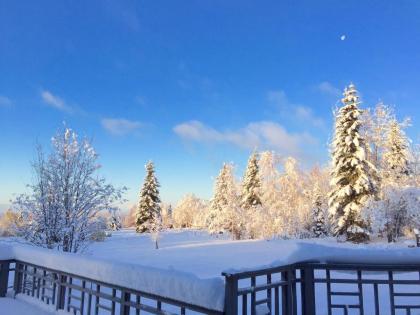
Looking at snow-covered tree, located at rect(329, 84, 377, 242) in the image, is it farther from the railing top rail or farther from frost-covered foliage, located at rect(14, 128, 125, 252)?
the railing top rail

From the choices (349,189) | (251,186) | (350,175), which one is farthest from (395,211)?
(251,186)

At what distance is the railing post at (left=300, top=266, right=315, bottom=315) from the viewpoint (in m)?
3.94

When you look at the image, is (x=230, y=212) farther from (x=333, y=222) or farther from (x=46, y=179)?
(x=46, y=179)

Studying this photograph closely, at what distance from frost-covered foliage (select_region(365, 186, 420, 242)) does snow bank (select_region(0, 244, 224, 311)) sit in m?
18.9

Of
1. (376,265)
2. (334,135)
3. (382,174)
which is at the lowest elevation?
(376,265)

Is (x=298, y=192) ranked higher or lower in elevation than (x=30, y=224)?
higher

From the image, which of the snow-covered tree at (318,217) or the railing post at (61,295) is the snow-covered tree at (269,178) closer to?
the snow-covered tree at (318,217)

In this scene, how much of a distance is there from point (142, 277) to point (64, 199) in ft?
29.5

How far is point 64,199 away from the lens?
466 inches

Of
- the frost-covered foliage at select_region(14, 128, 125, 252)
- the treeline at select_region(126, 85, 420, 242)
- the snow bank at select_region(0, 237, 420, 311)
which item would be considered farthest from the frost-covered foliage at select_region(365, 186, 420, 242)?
the snow bank at select_region(0, 237, 420, 311)

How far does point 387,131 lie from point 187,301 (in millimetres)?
23640

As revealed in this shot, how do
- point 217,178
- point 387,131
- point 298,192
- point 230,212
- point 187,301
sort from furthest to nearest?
point 217,178 → point 230,212 → point 298,192 → point 387,131 → point 187,301

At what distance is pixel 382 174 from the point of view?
2253 cm

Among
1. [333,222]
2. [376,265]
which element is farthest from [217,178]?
[376,265]
